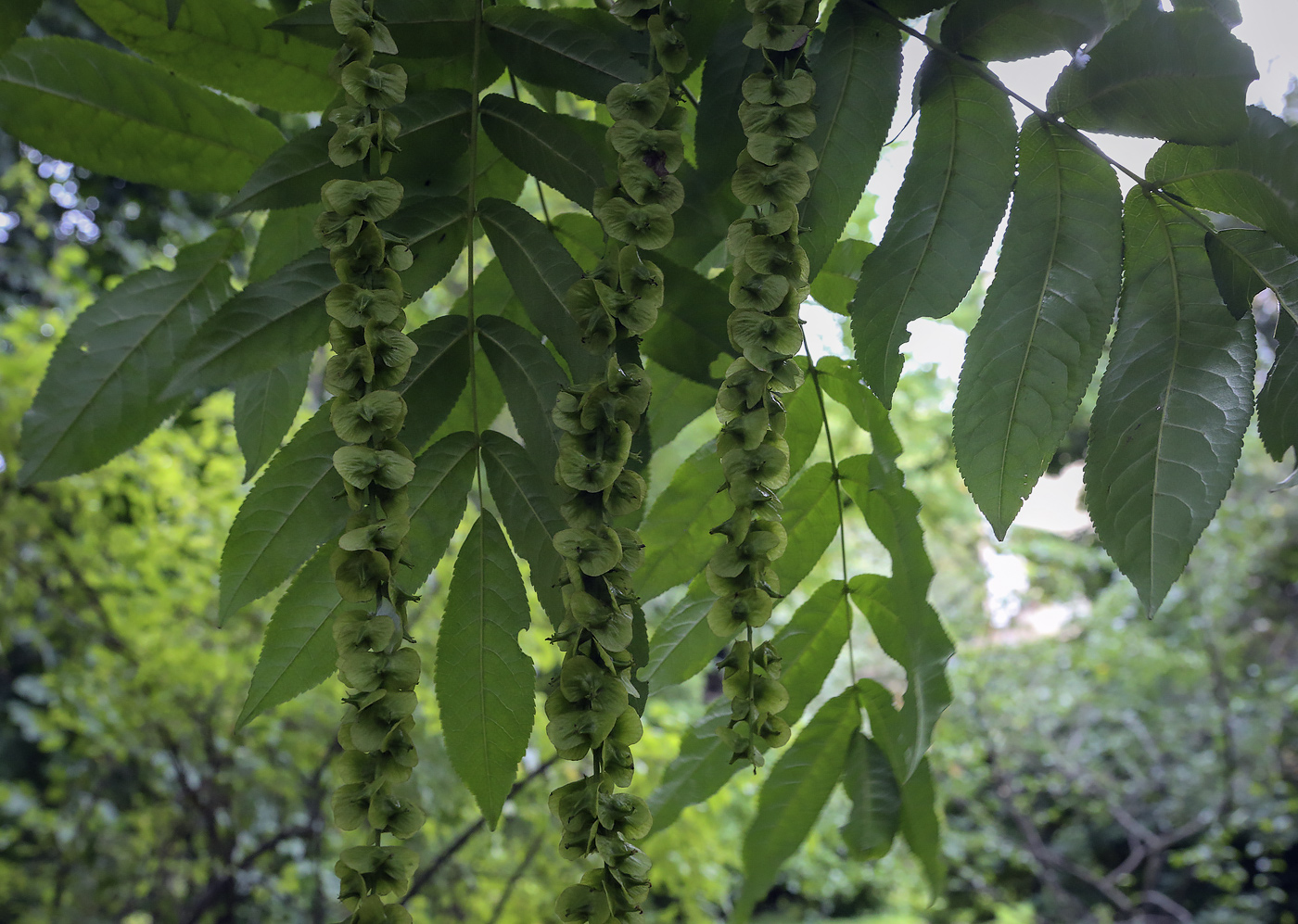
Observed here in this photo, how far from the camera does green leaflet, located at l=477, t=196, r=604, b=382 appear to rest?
58 centimetres

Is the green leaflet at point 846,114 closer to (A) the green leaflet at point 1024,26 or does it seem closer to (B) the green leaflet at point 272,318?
(A) the green leaflet at point 1024,26

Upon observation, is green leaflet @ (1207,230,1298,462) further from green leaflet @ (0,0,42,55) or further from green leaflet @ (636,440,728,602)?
green leaflet @ (0,0,42,55)

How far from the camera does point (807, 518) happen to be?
0.82 metres

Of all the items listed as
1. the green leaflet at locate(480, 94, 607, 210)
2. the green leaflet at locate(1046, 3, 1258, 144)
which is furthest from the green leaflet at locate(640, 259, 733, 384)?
the green leaflet at locate(1046, 3, 1258, 144)

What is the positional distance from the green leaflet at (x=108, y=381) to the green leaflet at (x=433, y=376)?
281 millimetres

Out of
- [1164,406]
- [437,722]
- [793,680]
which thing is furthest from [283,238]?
[437,722]

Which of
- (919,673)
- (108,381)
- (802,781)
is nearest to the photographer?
(919,673)

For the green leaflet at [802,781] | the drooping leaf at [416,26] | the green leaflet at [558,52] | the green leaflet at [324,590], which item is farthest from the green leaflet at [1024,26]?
the green leaflet at [802,781]

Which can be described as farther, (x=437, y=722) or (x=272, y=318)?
(x=437, y=722)

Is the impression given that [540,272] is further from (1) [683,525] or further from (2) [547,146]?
(1) [683,525]

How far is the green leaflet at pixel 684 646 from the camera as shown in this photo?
78cm

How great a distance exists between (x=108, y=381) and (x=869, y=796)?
31.8 inches

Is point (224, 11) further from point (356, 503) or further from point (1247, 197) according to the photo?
point (1247, 197)

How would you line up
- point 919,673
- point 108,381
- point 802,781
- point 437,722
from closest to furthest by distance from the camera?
point 919,673, point 108,381, point 802,781, point 437,722
